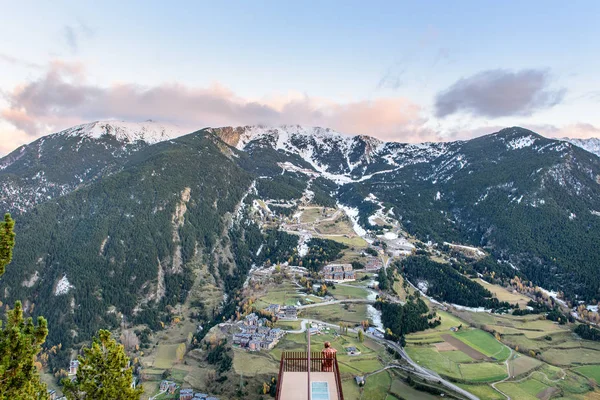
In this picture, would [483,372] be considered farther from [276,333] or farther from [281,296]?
[281,296]

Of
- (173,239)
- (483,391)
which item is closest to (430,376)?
(483,391)

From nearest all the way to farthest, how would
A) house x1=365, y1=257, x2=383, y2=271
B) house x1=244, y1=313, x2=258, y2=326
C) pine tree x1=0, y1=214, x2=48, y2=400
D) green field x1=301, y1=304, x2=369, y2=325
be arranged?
1. pine tree x1=0, y1=214, x2=48, y2=400
2. house x1=244, y1=313, x2=258, y2=326
3. green field x1=301, y1=304, x2=369, y2=325
4. house x1=365, y1=257, x2=383, y2=271

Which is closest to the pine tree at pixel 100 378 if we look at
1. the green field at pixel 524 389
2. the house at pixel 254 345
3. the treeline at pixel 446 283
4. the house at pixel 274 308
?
the house at pixel 254 345

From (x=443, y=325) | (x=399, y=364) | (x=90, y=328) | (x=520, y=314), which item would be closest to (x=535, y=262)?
(x=520, y=314)

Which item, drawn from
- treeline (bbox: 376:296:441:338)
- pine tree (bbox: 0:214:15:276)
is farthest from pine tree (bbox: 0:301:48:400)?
treeline (bbox: 376:296:441:338)

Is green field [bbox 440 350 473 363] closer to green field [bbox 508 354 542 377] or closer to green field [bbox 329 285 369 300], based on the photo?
green field [bbox 508 354 542 377]

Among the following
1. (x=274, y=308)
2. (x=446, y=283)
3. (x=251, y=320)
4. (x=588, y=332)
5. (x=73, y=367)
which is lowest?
(x=73, y=367)
